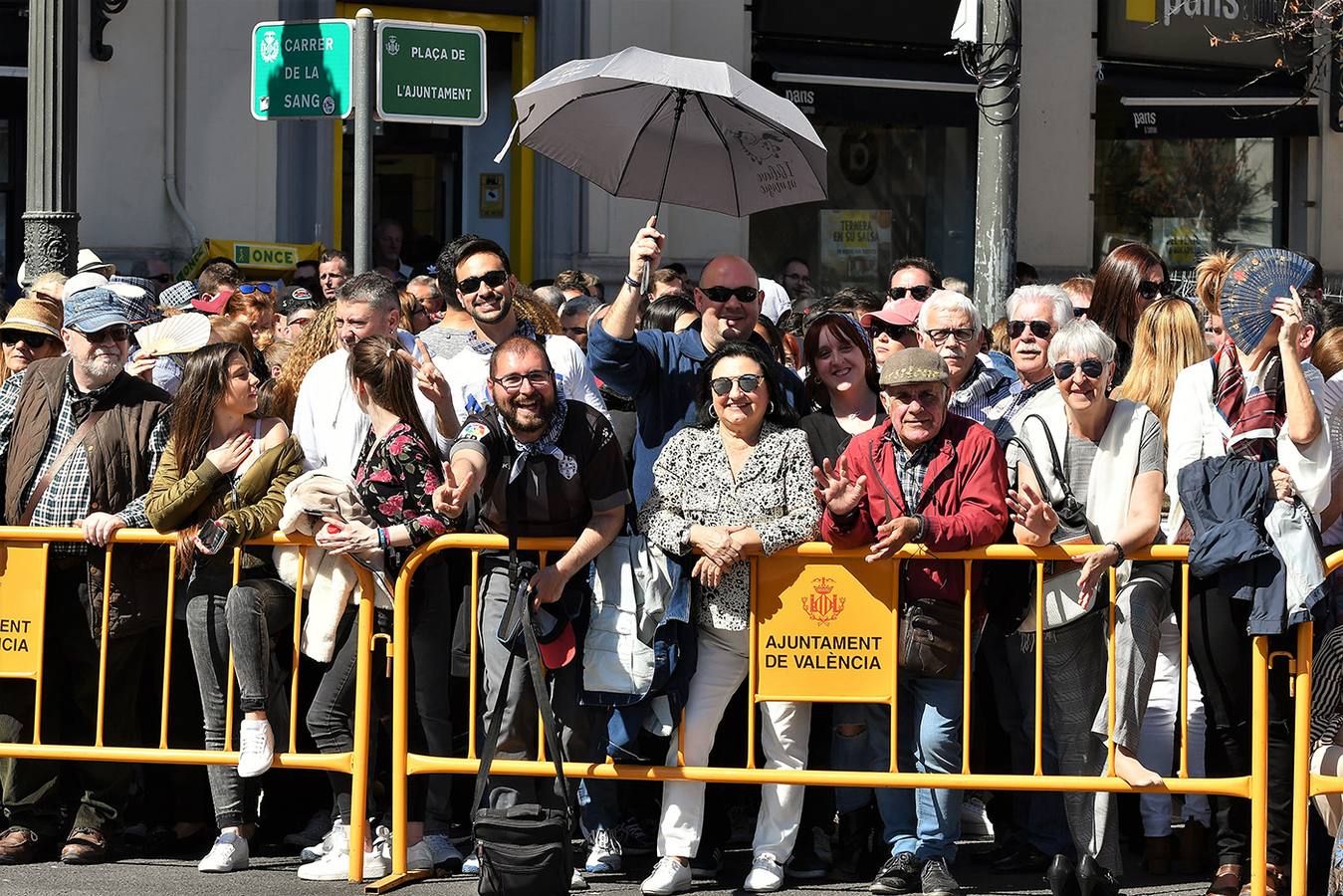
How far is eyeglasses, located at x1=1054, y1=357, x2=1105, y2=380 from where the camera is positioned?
627 centimetres

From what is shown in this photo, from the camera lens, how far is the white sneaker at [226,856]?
6566 millimetres

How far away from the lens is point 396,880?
636 centimetres

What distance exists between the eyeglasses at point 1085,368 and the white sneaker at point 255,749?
9.69 ft

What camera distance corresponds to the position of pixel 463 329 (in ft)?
23.5

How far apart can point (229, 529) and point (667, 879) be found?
6.24 feet

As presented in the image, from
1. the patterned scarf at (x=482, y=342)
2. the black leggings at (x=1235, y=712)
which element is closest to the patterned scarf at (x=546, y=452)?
the patterned scarf at (x=482, y=342)

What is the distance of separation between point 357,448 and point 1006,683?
2.41 m

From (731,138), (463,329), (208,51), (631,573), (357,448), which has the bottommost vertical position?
(631,573)

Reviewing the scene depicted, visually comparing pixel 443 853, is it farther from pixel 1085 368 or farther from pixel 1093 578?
pixel 1085 368

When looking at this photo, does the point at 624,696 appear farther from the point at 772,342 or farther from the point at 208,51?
the point at 208,51

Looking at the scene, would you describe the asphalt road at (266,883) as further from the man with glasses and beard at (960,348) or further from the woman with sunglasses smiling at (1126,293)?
the woman with sunglasses smiling at (1126,293)

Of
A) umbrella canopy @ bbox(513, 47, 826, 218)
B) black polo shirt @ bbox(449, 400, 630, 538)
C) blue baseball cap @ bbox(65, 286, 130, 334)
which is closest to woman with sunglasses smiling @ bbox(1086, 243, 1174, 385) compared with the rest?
umbrella canopy @ bbox(513, 47, 826, 218)

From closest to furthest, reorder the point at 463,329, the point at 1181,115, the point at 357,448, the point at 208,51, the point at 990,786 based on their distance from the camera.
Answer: the point at 990,786, the point at 357,448, the point at 463,329, the point at 208,51, the point at 1181,115

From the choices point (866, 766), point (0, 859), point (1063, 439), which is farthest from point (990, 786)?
point (0, 859)
